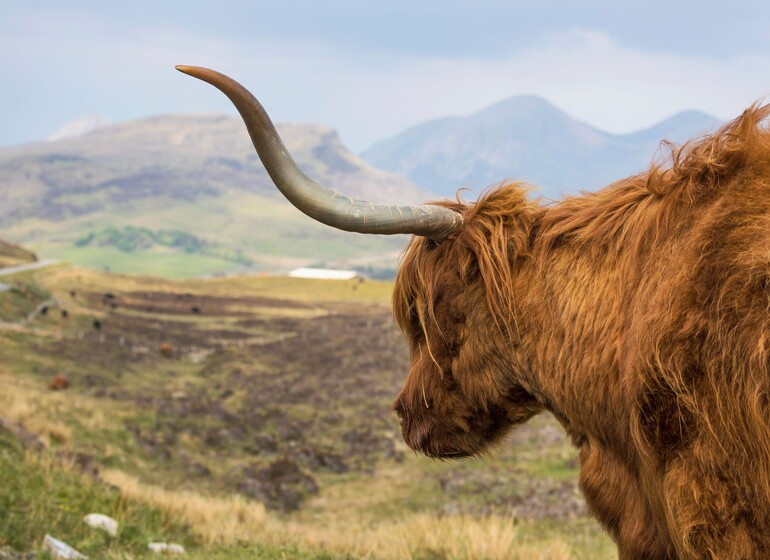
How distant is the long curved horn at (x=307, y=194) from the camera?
9.28ft

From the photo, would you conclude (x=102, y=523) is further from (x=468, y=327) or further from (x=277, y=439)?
(x=277, y=439)

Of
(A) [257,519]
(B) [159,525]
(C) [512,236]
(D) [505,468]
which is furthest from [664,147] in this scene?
(D) [505,468]

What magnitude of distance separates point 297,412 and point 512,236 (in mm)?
27185

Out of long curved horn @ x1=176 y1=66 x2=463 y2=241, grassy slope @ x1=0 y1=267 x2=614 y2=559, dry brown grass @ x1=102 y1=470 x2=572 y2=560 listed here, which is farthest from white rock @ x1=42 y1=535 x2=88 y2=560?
long curved horn @ x1=176 y1=66 x2=463 y2=241

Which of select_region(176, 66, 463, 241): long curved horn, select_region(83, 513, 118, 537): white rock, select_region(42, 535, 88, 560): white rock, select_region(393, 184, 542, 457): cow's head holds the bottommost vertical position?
select_region(83, 513, 118, 537): white rock

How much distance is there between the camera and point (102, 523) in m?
7.92

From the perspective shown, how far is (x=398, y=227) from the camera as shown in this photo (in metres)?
3.35

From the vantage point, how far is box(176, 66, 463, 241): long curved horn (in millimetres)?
2828

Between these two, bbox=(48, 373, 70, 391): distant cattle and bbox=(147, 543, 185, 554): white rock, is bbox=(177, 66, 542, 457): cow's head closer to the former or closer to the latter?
bbox=(147, 543, 185, 554): white rock

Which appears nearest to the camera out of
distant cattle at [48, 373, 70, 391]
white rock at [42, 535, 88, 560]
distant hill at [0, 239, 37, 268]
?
white rock at [42, 535, 88, 560]

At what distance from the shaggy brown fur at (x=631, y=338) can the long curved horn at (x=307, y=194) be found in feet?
1.24

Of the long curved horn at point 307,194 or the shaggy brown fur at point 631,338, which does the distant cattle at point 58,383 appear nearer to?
the shaggy brown fur at point 631,338

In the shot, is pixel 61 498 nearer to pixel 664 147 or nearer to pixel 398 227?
pixel 398 227

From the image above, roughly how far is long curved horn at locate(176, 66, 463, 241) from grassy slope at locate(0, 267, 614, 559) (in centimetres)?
351
